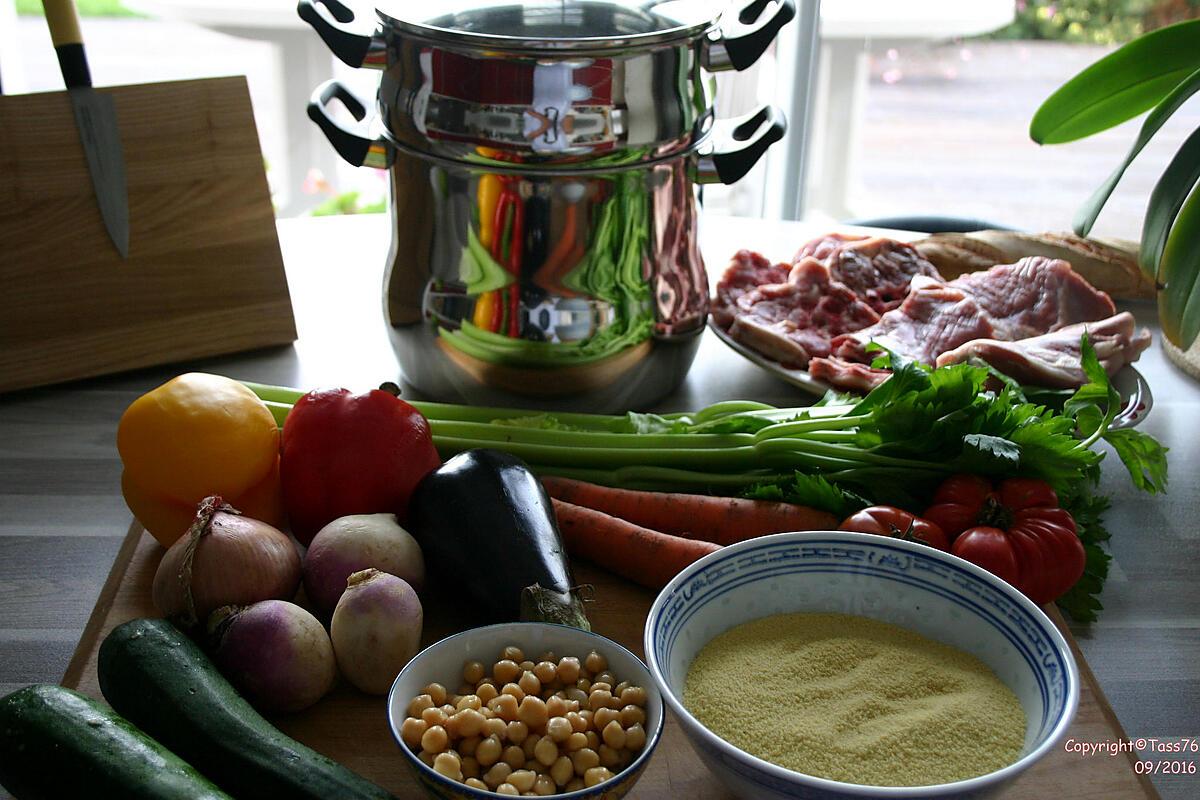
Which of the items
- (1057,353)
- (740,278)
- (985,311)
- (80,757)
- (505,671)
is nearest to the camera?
(80,757)

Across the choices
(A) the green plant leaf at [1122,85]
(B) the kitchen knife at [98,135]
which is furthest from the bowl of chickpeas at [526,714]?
(A) the green plant leaf at [1122,85]

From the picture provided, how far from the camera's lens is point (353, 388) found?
1.40 meters

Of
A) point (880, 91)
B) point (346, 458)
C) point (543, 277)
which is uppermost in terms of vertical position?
point (543, 277)

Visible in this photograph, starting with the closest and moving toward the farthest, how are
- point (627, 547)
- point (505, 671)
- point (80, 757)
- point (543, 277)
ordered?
point (80, 757) → point (505, 671) → point (627, 547) → point (543, 277)

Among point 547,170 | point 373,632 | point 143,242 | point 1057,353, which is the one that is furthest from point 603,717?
point 143,242

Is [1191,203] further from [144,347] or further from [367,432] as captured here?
[144,347]

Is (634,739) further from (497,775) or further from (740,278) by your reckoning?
(740,278)

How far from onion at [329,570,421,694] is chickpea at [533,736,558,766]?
187 mm

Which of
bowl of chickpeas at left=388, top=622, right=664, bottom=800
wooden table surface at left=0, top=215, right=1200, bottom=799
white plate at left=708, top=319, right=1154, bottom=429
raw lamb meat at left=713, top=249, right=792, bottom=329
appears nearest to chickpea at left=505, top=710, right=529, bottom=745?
bowl of chickpeas at left=388, top=622, right=664, bottom=800

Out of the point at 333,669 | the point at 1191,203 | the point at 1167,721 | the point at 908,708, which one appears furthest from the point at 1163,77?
the point at 333,669

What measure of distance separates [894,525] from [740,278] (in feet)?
1.93

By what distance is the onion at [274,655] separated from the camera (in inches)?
35.8

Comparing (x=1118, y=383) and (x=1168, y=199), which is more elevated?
(x=1168, y=199)

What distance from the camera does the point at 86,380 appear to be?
148 cm
